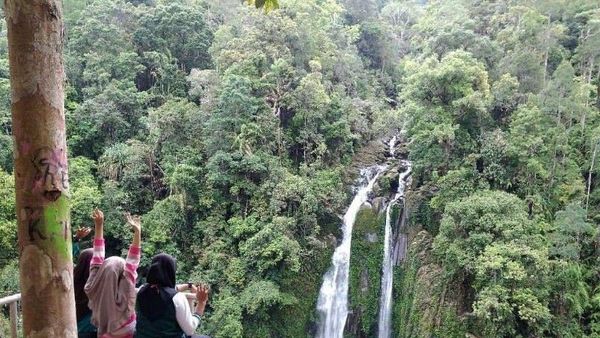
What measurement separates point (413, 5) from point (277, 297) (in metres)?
23.9

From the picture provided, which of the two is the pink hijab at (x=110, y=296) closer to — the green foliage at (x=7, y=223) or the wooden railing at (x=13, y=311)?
the wooden railing at (x=13, y=311)

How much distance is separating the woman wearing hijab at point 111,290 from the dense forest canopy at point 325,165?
869 centimetres

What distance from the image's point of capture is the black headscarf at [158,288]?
234cm

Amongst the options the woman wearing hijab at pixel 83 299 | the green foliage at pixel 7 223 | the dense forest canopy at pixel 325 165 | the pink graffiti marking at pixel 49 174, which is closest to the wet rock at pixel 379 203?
the dense forest canopy at pixel 325 165

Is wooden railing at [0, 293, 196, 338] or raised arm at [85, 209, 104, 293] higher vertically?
raised arm at [85, 209, 104, 293]

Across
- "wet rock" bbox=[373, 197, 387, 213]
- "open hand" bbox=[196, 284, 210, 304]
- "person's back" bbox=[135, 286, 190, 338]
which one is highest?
"wet rock" bbox=[373, 197, 387, 213]

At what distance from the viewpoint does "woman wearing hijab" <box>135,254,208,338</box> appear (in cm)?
234

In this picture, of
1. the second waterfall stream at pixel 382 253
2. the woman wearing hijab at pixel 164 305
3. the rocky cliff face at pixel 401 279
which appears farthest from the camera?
the second waterfall stream at pixel 382 253

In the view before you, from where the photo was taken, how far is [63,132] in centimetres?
135

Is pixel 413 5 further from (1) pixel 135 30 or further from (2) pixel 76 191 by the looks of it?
(2) pixel 76 191

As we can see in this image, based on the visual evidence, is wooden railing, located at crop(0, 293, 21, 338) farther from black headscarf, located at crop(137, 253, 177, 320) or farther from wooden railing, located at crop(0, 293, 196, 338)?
black headscarf, located at crop(137, 253, 177, 320)

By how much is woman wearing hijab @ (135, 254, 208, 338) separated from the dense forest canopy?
28.3 ft

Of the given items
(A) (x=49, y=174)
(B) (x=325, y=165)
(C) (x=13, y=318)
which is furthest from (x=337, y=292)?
(A) (x=49, y=174)

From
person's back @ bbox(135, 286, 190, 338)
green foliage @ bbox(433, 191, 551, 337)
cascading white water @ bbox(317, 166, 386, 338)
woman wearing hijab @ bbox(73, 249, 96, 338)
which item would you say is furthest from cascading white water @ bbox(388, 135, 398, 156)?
person's back @ bbox(135, 286, 190, 338)
